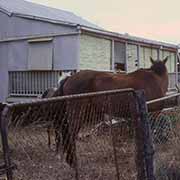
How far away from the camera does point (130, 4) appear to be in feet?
62.2

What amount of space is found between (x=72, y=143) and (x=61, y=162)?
0.43 m

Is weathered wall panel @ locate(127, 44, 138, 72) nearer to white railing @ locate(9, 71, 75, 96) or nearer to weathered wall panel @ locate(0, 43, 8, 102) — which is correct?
white railing @ locate(9, 71, 75, 96)

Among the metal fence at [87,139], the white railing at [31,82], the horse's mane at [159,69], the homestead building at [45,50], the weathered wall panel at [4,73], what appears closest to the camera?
the metal fence at [87,139]

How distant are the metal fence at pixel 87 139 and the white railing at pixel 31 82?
8756 millimetres

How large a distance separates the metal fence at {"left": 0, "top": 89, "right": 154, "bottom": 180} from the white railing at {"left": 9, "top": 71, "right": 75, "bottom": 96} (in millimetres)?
8756

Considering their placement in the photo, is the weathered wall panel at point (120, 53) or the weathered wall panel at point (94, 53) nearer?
the weathered wall panel at point (94, 53)

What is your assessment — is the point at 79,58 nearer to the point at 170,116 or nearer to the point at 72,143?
the point at 170,116

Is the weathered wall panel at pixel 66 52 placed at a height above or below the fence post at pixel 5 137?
above

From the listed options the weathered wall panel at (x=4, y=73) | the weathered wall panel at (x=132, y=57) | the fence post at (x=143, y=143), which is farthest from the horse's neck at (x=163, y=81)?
the weathered wall panel at (x=4, y=73)

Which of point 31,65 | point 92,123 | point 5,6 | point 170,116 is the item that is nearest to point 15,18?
point 5,6

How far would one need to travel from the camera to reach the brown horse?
7496mm

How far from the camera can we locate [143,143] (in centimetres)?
369

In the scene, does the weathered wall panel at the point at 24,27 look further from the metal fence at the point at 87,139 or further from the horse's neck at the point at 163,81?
the metal fence at the point at 87,139

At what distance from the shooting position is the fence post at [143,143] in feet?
12.0
